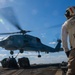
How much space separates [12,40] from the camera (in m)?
41.6

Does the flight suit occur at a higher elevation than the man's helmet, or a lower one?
lower

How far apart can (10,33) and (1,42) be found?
→ 369cm

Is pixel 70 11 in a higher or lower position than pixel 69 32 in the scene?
higher

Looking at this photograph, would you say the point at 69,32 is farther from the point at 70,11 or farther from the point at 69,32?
the point at 70,11

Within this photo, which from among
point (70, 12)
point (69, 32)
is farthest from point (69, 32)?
point (70, 12)

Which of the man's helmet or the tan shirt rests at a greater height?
the man's helmet

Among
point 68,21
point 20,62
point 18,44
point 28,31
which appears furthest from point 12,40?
point 68,21

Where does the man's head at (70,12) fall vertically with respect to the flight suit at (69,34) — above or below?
above

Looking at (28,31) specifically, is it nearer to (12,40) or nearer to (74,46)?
(12,40)

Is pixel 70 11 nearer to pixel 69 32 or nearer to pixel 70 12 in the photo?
→ pixel 70 12

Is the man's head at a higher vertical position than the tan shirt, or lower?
higher

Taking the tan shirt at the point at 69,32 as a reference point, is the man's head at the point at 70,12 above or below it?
above

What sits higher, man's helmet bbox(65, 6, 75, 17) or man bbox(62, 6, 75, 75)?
man's helmet bbox(65, 6, 75, 17)

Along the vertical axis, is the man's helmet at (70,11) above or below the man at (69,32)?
above
